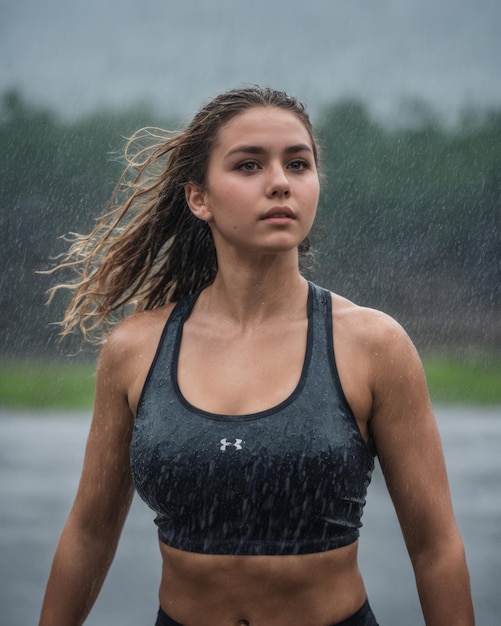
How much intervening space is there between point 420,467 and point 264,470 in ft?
1.00

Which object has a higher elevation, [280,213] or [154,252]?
[280,213]

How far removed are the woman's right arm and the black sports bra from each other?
0.18 meters

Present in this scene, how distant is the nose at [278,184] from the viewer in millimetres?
2068

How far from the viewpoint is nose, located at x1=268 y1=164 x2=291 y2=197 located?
6.79 feet

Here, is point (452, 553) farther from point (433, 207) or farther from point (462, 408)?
point (433, 207)

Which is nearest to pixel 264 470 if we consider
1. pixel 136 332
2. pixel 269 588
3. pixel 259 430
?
pixel 259 430

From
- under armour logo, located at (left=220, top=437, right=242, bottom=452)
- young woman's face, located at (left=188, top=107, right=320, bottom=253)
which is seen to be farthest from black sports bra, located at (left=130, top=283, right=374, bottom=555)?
young woman's face, located at (left=188, top=107, right=320, bottom=253)

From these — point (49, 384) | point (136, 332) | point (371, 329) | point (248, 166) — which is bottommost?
point (49, 384)

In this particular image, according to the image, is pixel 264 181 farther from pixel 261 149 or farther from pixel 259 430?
pixel 259 430

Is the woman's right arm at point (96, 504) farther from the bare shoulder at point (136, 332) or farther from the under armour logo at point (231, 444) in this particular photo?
the under armour logo at point (231, 444)

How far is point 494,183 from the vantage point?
1152 centimetres

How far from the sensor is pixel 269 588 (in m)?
2.04

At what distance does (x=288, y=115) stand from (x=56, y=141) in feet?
30.4

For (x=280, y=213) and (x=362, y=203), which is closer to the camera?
(x=280, y=213)
